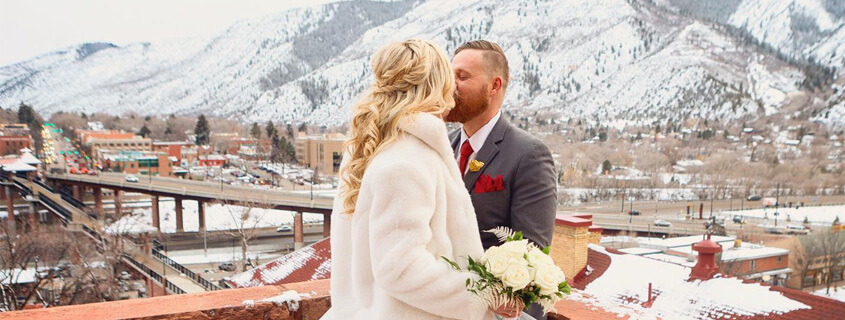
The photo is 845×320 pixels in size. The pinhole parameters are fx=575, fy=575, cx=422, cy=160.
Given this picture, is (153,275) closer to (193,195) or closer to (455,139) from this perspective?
(193,195)

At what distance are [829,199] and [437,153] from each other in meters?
97.4

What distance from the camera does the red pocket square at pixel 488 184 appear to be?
2.23 metres

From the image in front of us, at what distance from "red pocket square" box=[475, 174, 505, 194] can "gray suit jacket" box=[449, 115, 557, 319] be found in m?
0.02

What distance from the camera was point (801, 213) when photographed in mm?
66688

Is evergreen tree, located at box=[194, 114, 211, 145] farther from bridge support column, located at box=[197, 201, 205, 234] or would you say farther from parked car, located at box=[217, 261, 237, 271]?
parked car, located at box=[217, 261, 237, 271]

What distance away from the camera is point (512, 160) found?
2258 mm

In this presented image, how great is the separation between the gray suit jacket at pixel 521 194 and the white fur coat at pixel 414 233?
1.31ft

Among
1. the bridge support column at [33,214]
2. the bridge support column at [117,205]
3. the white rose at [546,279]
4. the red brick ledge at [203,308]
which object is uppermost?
the white rose at [546,279]

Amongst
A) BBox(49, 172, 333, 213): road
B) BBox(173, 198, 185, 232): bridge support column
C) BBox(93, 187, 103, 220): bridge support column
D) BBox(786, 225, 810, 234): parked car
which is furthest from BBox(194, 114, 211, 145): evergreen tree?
BBox(786, 225, 810, 234): parked car

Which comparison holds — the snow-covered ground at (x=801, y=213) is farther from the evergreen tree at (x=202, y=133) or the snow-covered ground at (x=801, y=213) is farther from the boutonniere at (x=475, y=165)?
the evergreen tree at (x=202, y=133)

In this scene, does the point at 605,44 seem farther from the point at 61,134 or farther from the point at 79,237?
the point at 79,237

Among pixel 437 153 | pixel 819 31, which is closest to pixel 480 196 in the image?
pixel 437 153

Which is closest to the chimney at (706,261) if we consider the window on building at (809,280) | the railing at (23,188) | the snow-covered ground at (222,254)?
the snow-covered ground at (222,254)

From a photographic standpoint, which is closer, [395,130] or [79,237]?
[395,130]
